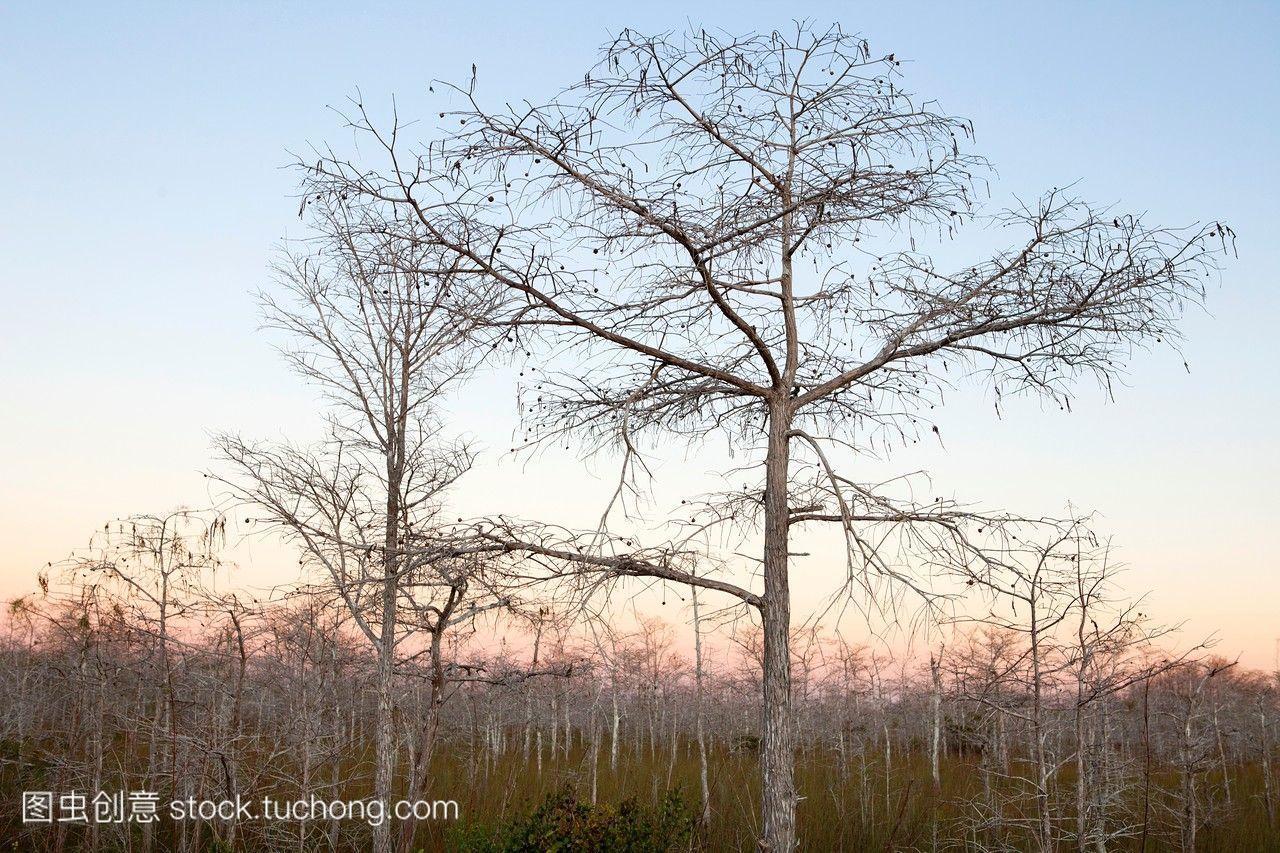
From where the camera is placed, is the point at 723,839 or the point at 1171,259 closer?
the point at 1171,259

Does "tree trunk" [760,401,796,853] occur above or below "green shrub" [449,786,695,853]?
above

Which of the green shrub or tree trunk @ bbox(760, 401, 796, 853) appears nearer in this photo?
tree trunk @ bbox(760, 401, 796, 853)

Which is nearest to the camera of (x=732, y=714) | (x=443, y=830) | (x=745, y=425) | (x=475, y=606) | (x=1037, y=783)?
(x=475, y=606)

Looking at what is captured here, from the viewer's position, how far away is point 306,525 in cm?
1269

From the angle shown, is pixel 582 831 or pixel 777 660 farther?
pixel 582 831

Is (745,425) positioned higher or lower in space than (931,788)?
higher

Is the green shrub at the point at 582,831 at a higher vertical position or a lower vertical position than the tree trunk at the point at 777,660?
lower

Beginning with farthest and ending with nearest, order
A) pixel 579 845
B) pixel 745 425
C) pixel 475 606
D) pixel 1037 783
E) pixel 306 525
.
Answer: pixel 306 525, pixel 579 845, pixel 745 425, pixel 1037 783, pixel 475 606

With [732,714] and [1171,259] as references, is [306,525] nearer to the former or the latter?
[1171,259]

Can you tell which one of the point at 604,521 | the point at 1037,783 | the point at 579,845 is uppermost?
the point at 604,521

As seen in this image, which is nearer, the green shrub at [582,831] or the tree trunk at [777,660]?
the tree trunk at [777,660]

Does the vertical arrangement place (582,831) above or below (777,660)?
below

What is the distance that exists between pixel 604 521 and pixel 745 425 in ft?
5.83

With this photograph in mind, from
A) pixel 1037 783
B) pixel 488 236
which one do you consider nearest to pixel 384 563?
pixel 488 236
